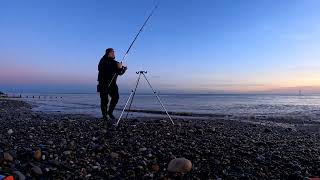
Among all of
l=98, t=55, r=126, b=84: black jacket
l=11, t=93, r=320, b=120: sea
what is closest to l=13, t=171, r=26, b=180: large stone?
l=98, t=55, r=126, b=84: black jacket

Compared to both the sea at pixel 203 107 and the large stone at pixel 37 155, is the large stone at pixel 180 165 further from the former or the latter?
the sea at pixel 203 107

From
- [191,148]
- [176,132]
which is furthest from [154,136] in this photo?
[191,148]

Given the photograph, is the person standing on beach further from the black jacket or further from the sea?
the sea

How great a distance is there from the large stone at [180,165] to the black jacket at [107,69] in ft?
21.7

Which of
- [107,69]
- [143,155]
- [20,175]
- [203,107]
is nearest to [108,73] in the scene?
[107,69]

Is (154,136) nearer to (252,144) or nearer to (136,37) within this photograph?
(252,144)

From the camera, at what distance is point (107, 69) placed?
43.1ft

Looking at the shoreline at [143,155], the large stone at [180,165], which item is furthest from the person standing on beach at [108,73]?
the large stone at [180,165]

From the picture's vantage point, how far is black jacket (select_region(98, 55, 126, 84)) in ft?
43.0

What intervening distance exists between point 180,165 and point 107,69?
7.04 m

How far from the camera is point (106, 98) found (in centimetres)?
1345

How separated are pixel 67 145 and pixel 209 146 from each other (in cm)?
345

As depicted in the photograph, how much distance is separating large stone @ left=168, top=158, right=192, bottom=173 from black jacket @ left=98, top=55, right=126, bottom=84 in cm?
660

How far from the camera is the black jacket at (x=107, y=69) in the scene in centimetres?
1311
